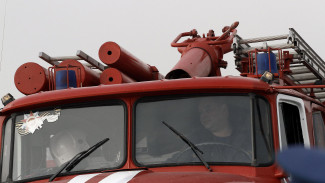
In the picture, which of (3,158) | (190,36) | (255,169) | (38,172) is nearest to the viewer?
(255,169)

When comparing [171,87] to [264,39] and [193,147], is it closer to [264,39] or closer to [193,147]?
[193,147]

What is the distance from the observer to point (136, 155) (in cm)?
379

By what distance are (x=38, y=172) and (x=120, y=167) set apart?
2.57 feet

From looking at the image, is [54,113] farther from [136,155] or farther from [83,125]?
[136,155]

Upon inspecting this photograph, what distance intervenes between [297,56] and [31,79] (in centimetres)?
339

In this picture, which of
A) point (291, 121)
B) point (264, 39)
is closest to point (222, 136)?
A: point (291, 121)

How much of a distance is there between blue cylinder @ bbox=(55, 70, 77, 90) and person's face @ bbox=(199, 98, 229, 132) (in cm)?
165

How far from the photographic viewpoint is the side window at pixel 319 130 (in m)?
4.97

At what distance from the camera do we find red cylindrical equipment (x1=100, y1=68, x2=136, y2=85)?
4.85 metres

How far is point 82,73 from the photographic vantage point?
16.9ft

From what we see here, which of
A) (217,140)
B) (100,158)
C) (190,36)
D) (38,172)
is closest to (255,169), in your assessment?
(217,140)

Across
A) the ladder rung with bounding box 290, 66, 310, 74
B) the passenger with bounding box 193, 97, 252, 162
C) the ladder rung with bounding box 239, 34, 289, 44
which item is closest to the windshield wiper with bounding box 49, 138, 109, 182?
the passenger with bounding box 193, 97, 252, 162

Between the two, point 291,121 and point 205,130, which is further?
point 291,121

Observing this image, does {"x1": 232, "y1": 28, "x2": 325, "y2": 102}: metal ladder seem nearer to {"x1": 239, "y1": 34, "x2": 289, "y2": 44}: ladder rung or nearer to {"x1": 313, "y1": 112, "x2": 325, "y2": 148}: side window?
{"x1": 239, "y1": 34, "x2": 289, "y2": 44}: ladder rung
